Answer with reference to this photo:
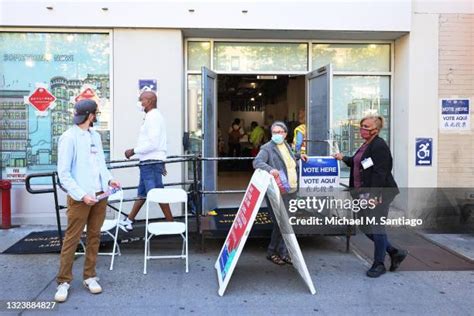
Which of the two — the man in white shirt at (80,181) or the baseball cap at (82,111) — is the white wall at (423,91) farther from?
the baseball cap at (82,111)

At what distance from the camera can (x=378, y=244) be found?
17.3 ft

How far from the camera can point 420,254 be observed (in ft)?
20.6

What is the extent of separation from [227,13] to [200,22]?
0.43 meters

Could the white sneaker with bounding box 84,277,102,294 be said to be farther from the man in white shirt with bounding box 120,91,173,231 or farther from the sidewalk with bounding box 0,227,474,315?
the man in white shirt with bounding box 120,91,173,231

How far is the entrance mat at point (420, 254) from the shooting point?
5.73 m

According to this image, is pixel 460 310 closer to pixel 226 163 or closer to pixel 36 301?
pixel 36 301

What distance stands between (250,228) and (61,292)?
6.01ft

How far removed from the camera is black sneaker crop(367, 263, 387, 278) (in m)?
5.29

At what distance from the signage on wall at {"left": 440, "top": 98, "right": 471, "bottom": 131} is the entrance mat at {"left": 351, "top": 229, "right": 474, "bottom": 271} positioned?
186 centimetres

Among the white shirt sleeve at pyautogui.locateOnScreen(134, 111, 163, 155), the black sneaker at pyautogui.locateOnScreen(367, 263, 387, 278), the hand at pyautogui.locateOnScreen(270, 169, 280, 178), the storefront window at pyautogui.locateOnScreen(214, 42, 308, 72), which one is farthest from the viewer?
the storefront window at pyautogui.locateOnScreen(214, 42, 308, 72)

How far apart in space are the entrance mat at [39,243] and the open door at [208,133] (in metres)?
1.72

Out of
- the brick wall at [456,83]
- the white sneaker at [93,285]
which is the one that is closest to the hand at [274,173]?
the white sneaker at [93,285]

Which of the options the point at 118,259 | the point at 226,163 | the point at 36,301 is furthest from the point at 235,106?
the point at 36,301

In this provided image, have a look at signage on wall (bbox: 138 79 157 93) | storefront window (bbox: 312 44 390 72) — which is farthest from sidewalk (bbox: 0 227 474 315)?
storefront window (bbox: 312 44 390 72)
